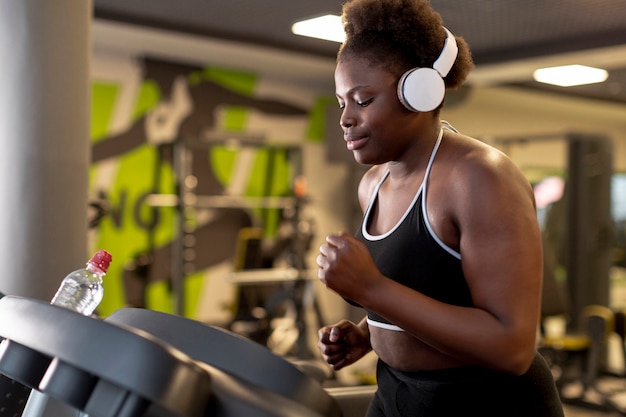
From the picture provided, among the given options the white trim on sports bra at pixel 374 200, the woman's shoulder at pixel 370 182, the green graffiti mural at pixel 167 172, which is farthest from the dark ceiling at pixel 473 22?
the white trim on sports bra at pixel 374 200

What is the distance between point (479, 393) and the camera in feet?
3.59

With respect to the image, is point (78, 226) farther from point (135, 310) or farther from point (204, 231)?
point (204, 231)

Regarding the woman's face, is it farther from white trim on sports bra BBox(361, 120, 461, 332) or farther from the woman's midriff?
the woman's midriff

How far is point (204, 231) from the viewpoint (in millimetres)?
6070

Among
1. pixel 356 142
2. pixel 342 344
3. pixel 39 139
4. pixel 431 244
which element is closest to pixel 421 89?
pixel 356 142

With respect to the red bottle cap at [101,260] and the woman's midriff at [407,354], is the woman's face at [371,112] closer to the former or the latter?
the woman's midriff at [407,354]

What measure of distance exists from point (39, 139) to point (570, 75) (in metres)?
5.01

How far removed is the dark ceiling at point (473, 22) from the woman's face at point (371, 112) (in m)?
3.26

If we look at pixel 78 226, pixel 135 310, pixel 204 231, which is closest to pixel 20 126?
pixel 78 226

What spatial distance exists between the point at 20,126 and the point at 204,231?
12.9 ft

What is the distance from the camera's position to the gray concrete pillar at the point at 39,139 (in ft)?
7.02

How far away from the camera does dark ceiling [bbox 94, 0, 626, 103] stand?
438 centimetres

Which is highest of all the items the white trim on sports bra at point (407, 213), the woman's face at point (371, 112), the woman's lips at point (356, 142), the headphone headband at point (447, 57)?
the headphone headband at point (447, 57)

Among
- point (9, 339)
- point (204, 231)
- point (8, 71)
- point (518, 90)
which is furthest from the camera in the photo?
point (518, 90)
